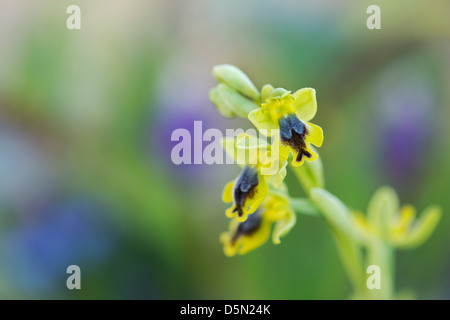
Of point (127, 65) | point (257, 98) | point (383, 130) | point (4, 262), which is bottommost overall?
point (4, 262)

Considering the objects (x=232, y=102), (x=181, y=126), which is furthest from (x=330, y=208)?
(x=181, y=126)

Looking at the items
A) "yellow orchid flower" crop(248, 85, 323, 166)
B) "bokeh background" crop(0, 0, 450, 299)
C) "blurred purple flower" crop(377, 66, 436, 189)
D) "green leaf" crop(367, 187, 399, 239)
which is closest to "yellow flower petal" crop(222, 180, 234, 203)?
"yellow orchid flower" crop(248, 85, 323, 166)

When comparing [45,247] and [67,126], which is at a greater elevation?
[67,126]

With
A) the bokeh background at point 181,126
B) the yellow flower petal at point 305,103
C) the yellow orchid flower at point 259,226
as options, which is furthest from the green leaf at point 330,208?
the bokeh background at point 181,126

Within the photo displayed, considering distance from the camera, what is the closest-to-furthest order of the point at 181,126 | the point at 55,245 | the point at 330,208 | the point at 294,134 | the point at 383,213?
the point at 294,134
the point at 330,208
the point at 383,213
the point at 55,245
the point at 181,126

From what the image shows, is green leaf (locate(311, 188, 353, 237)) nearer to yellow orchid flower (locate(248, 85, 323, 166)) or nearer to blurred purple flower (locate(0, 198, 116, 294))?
yellow orchid flower (locate(248, 85, 323, 166))

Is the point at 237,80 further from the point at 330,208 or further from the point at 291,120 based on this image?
the point at 330,208

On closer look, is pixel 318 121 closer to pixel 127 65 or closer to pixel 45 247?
pixel 127 65
